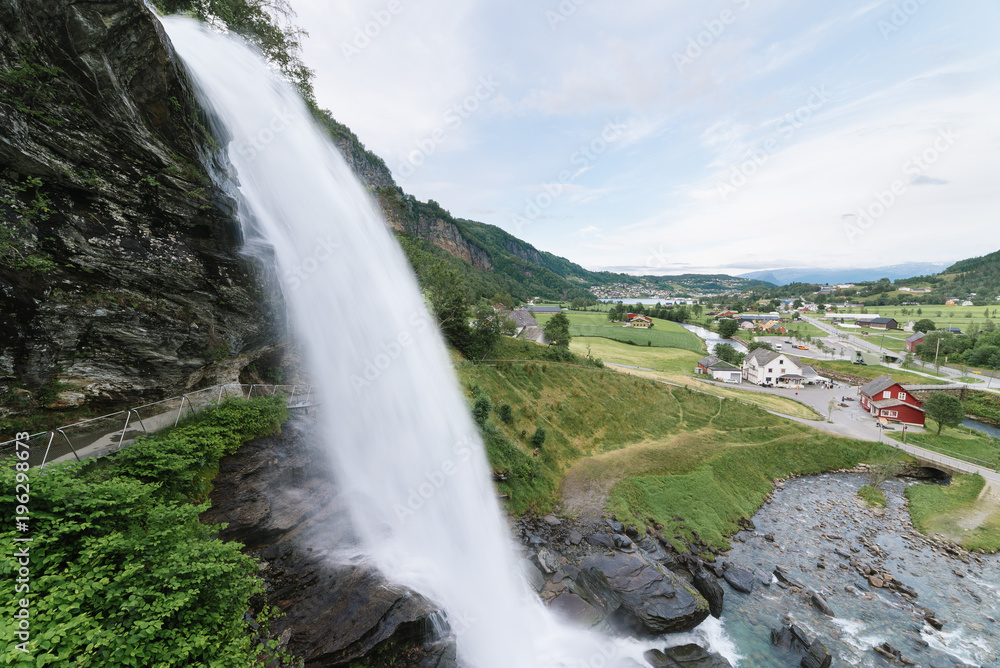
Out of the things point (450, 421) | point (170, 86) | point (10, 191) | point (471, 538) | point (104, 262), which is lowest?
point (471, 538)

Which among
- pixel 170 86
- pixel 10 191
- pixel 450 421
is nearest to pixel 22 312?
pixel 10 191

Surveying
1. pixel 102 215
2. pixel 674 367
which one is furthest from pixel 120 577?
pixel 674 367

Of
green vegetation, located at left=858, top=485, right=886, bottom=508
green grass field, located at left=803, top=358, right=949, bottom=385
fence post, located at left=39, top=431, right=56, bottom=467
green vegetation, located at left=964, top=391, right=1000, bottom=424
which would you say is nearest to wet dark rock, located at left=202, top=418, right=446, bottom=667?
fence post, located at left=39, top=431, right=56, bottom=467

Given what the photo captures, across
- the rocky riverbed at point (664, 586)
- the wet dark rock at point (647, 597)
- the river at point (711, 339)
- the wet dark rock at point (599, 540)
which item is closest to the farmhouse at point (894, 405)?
the rocky riverbed at point (664, 586)

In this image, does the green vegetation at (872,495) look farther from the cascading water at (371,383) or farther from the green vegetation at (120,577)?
the green vegetation at (120,577)

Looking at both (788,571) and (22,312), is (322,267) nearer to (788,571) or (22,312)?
(22,312)
